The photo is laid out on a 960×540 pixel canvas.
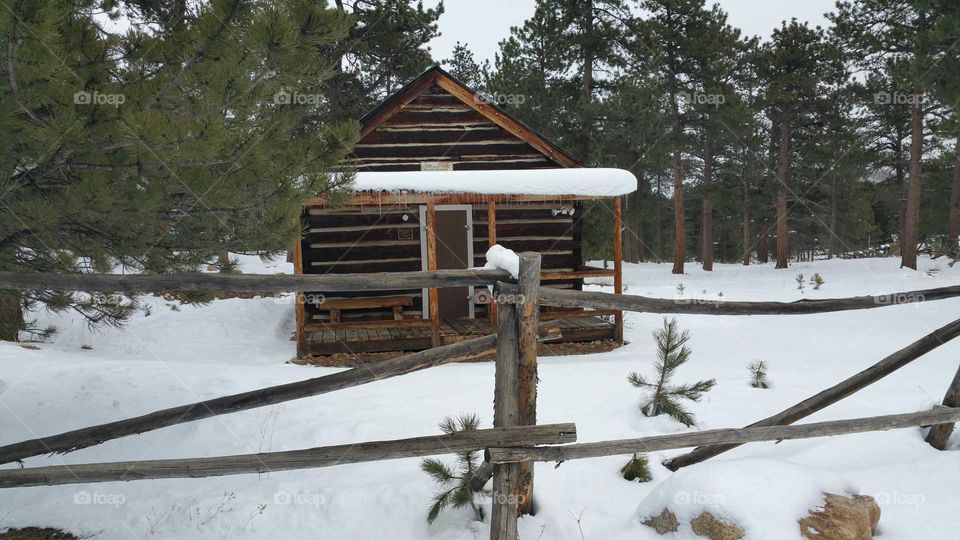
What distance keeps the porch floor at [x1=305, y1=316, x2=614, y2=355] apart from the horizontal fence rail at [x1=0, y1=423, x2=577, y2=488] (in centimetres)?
600

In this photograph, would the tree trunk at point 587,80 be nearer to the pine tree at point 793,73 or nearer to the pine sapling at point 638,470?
the pine tree at point 793,73

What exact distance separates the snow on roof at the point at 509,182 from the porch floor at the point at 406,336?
212cm

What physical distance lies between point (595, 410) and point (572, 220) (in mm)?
6941

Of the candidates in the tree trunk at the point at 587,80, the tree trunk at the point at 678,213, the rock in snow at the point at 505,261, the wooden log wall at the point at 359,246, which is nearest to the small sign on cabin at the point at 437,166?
the wooden log wall at the point at 359,246

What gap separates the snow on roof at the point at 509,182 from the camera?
8.70 m

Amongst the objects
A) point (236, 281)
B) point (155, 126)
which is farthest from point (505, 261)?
point (155, 126)

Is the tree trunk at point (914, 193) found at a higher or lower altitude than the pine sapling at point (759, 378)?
higher

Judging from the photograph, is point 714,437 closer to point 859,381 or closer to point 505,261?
point 859,381

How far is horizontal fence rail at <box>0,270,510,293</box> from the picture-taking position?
2896 mm

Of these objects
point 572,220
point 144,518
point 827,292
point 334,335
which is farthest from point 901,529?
point 827,292

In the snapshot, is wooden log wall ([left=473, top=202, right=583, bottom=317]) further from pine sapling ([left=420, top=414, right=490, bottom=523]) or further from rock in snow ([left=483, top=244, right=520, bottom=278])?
rock in snow ([left=483, top=244, right=520, bottom=278])

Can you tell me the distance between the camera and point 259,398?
3393 mm

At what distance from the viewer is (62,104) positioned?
10.2ft

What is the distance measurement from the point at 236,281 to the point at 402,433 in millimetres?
2632
